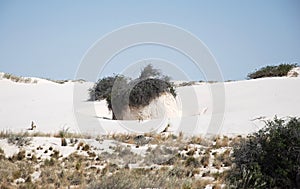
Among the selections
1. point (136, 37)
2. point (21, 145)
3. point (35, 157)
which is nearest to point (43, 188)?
point (35, 157)

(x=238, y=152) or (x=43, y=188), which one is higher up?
(x=238, y=152)

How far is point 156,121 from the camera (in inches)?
908

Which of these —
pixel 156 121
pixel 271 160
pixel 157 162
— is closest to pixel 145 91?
pixel 156 121

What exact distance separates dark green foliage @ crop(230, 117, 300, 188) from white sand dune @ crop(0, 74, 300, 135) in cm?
879

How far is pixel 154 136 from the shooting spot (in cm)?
1936

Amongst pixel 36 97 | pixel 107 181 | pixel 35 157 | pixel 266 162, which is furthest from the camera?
pixel 36 97

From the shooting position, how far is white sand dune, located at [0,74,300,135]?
2288 cm

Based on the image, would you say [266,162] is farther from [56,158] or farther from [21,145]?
[21,145]

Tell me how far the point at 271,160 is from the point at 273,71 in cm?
3055

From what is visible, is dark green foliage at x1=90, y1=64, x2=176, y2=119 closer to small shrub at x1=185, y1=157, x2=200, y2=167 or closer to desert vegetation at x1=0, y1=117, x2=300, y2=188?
desert vegetation at x1=0, y1=117, x2=300, y2=188

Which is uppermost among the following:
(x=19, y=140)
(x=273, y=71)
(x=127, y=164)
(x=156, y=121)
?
(x=273, y=71)

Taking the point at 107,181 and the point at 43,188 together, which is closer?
the point at 107,181

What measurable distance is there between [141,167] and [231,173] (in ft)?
9.83

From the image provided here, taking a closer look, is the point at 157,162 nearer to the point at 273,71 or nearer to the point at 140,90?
the point at 140,90
